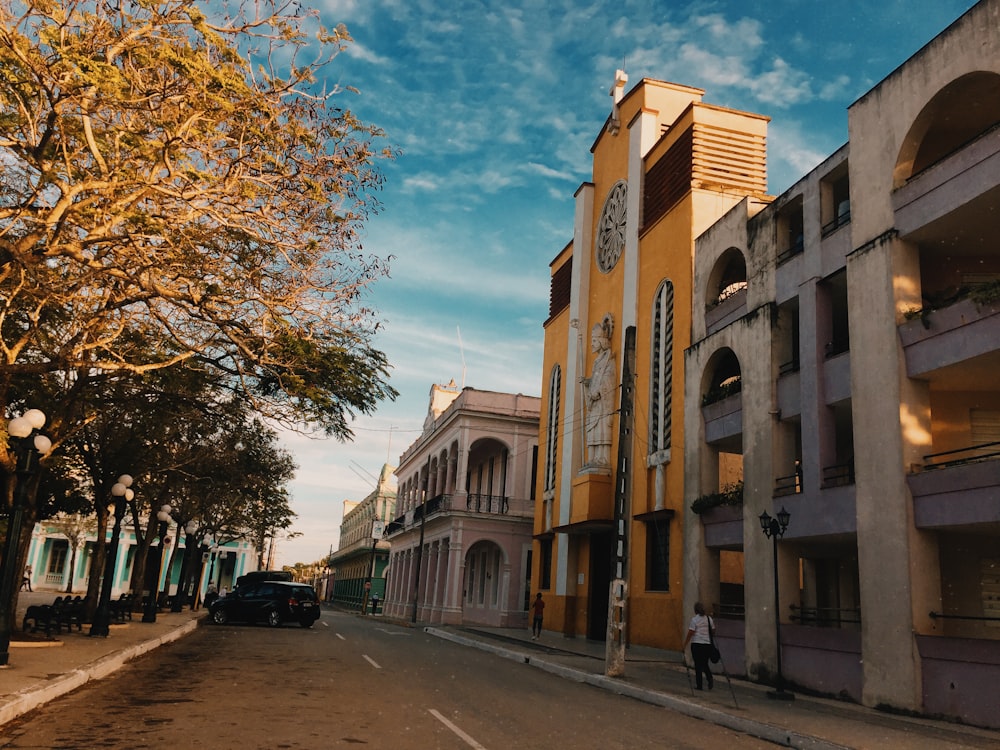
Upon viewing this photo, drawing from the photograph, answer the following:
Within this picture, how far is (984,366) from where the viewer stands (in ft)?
43.3

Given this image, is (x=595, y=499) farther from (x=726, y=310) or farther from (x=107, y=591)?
(x=107, y=591)

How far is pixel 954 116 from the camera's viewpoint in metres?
15.0

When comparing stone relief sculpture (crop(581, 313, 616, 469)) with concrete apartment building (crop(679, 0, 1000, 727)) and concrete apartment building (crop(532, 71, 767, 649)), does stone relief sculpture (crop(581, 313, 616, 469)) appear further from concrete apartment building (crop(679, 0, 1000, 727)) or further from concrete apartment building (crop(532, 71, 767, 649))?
concrete apartment building (crop(679, 0, 1000, 727))

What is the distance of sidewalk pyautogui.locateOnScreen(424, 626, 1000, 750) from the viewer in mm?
9789

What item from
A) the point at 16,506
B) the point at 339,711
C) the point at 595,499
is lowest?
the point at 339,711

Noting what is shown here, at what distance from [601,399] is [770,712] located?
1652cm

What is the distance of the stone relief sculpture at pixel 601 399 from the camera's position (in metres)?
27.4

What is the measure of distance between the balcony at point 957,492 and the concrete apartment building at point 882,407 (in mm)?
29

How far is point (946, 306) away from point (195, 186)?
11.7 metres

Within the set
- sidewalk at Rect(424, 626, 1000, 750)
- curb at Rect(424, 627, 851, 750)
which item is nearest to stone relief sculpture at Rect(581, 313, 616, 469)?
sidewalk at Rect(424, 626, 1000, 750)

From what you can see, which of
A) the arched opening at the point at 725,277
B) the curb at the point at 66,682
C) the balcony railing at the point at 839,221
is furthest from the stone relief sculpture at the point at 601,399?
the curb at the point at 66,682

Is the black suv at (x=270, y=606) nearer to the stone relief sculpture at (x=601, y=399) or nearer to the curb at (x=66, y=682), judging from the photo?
the stone relief sculpture at (x=601, y=399)

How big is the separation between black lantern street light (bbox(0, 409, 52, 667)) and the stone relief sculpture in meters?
17.8

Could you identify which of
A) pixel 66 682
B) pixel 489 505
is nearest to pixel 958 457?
pixel 66 682
